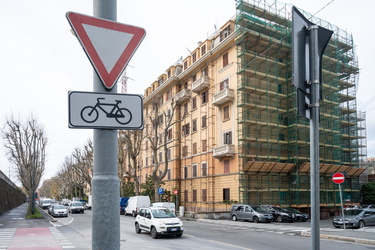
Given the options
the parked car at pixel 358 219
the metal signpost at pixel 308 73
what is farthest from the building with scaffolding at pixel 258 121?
the metal signpost at pixel 308 73

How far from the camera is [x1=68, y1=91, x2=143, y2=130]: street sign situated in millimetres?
2812

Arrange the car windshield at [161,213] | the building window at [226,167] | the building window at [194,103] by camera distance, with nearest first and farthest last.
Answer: the car windshield at [161,213] < the building window at [226,167] < the building window at [194,103]

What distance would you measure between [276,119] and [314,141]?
124 ft

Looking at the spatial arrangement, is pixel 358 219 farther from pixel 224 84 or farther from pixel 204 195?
pixel 224 84

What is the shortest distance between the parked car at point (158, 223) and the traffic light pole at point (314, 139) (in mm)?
16199

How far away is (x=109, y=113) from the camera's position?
2893 mm

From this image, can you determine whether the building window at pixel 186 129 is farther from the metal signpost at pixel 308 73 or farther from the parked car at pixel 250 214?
the metal signpost at pixel 308 73

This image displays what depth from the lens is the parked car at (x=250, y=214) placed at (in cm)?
3012

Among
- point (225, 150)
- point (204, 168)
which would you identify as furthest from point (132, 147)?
point (225, 150)

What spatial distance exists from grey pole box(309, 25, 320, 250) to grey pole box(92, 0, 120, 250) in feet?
5.50

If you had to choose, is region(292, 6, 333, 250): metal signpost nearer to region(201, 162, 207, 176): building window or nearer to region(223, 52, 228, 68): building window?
region(223, 52, 228, 68): building window

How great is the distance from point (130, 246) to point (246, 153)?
23.0m

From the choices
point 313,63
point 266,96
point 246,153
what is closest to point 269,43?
point 266,96

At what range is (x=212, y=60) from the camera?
140 feet
